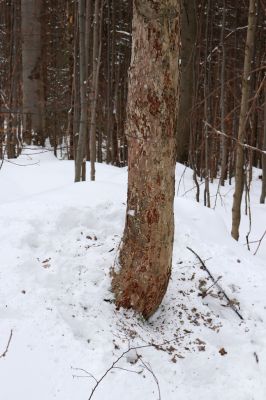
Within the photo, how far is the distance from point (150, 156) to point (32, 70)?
8.23 m

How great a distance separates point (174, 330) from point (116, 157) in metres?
10.4

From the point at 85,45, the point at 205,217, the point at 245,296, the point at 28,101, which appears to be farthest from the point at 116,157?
the point at 245,296

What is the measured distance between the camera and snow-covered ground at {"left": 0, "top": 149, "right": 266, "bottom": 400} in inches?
85.7

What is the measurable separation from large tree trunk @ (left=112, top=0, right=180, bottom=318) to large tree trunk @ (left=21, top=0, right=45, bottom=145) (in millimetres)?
7765

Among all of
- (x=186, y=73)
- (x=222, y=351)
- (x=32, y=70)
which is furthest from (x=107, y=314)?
(x=32, y=70)

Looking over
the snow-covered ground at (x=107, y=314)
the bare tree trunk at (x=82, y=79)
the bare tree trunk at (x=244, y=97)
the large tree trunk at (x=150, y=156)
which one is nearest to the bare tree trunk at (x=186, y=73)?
the bare tree trunk at (x=82, y=79)

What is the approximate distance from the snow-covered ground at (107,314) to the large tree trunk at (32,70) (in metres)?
6.46

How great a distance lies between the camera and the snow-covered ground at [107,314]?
218 cm

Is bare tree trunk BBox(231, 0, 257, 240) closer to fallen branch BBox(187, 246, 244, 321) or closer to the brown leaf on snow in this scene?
fallen branch BBox(187, 246, 244, 321)

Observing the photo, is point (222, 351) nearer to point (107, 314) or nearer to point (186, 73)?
point (107, 314)

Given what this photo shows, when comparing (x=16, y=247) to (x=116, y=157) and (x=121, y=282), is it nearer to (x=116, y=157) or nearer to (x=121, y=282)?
(x=121, y=282)

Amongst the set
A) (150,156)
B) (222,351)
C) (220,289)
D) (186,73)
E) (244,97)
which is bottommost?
(222,351)

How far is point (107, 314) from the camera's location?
2670mm

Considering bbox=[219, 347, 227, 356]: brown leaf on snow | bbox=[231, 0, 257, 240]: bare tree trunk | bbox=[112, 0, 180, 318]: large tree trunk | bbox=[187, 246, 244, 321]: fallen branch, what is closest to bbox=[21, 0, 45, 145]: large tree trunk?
bbox=[231, 0, 257, 240]: bare tree trunk
